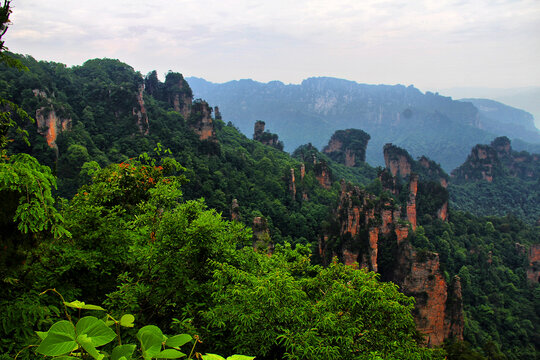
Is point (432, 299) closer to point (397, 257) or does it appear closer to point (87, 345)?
point (397, 257)

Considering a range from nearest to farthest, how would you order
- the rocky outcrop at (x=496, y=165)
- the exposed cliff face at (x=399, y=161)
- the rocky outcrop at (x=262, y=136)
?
1. the rocky outcrop at (x=262, y=136)
2. the exposed cliff face at (x=399, y=161)
3. the rocky outcrop at (x=496, y=165)

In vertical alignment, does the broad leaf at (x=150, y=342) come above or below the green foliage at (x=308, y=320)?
above

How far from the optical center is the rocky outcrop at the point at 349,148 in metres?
83.3

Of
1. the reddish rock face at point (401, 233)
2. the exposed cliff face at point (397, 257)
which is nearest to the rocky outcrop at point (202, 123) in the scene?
the exposed cliff face at point (397, 257)

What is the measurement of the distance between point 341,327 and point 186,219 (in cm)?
399

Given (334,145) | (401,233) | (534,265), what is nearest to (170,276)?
(401,233)

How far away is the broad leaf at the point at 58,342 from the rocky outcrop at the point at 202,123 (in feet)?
161

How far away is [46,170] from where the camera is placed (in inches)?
223

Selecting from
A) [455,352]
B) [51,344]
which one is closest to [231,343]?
[51,344]

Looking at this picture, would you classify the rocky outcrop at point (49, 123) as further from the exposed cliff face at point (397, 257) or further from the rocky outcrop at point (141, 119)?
the exposed cliff face at point (397, 257)

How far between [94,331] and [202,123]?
165 feet

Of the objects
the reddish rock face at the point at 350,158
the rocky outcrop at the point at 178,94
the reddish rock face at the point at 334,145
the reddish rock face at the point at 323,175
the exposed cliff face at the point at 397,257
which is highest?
the rocky outcrop at the point at 178,94

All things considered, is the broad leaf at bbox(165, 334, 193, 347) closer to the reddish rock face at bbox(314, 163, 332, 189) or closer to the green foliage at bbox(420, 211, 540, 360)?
the green foliage at bbox(420, 211, 540, 360)

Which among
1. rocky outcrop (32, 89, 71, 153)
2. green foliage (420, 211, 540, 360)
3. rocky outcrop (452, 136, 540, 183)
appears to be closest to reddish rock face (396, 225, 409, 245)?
green foliage (420, 211, 540, 360)
